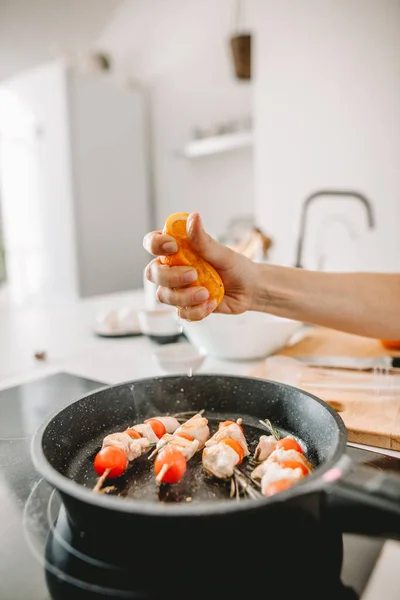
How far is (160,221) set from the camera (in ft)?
14.5

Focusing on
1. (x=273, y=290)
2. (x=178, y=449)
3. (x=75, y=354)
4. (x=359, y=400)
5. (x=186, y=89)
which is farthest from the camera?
(x=186, y=89)

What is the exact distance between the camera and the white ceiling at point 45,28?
367 centimetres

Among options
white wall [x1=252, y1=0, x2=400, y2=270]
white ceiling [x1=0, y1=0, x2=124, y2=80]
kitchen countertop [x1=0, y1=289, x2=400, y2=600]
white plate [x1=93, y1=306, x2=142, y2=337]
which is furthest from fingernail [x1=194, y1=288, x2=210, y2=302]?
white ceiling [x1=0, y1=0, x2=124, y2=80]

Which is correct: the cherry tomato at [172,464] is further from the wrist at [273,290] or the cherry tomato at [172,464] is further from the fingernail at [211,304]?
the wrist at [273,290]

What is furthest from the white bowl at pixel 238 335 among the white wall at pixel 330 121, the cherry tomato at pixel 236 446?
the white wall at pixel 330 121

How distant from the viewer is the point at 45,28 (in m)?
3.89

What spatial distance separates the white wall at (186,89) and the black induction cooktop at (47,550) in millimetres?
3284

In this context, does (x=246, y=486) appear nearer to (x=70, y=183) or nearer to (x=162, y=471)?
(x=162, y=471)

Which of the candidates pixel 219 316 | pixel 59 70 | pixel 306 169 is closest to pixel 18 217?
pixel 59 70

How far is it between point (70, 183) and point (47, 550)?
3.42m

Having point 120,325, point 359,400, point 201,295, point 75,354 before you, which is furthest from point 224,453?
point 120,325

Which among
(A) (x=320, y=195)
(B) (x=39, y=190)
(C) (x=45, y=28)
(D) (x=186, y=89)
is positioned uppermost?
(C) (x=45, y=28)

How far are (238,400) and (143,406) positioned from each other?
0.17 metres

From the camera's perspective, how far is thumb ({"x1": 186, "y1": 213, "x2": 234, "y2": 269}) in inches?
29.4
